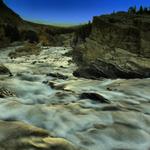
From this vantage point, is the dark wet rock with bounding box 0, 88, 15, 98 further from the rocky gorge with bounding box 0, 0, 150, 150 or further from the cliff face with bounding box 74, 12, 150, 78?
the cliff face with bounding box 74, 12, 150, 78

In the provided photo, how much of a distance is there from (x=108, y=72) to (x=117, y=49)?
2.32 meters

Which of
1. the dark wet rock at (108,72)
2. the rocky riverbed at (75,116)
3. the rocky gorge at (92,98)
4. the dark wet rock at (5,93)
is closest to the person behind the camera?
the rocky riverbed at (75,116)

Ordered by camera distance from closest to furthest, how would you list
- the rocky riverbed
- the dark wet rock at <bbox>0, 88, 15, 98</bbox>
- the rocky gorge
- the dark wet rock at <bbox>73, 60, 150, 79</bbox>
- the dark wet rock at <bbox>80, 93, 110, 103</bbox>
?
the rocky riverbed < the rocky gorge < the dark wet rock at <bbox>80, 93, 110, 103</bbox> < the dark wet rock at <bbox>0, 88, 15, 98</bbox> < the dark wet rock at <bbox>73, 60, 150, 79</bbox>

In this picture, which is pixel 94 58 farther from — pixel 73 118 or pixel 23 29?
pixel 23 29

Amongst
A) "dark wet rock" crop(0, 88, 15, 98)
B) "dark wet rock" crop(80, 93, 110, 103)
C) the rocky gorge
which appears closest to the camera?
the rocky gorge

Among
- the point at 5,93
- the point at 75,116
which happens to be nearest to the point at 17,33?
the point at 5,93

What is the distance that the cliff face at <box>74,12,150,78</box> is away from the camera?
12.8 metres

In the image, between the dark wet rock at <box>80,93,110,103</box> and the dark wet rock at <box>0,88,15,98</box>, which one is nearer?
the dark wet rock at <box>80,93,110,103</box>

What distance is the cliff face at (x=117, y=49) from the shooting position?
12.8m

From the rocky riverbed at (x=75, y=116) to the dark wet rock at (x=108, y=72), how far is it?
1173 millimetres

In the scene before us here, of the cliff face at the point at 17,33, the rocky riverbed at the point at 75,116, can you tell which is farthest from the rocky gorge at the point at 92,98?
the cliff face at the point at 17,33

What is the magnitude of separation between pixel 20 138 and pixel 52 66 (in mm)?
11384

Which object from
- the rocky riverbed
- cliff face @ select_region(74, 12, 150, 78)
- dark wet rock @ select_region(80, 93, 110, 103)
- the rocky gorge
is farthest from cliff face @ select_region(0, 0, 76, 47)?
dark wet rock @ select_region(80, 93, 110, 103)

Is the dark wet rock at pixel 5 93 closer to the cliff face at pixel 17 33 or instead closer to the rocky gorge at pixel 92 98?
the rocky gorge at pixel 92 98
